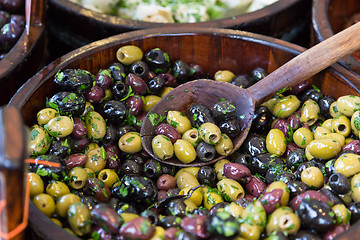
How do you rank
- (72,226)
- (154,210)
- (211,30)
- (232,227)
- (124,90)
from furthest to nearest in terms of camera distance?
(211,30), (124,90), (154,210), (72,226), (232,227)

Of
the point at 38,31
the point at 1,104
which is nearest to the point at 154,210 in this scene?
the point at 1,104

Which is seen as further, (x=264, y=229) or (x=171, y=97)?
(x=171, y=97)

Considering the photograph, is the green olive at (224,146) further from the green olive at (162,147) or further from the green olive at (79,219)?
the green olive at (79,219)

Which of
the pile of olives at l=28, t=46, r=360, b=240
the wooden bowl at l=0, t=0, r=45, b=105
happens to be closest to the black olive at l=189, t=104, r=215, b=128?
the pile of olives at l=28, t=46, r=360, b=240

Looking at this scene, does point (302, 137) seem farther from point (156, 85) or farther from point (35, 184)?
point (35, 184)

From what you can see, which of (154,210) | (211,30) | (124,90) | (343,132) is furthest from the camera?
(211,30)

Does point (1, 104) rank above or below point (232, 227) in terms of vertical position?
below

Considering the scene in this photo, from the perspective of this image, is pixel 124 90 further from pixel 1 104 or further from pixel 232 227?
pixel 232 227
